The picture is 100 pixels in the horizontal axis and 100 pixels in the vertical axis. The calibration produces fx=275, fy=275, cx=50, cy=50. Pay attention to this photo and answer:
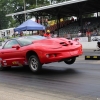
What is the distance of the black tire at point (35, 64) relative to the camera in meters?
9.74

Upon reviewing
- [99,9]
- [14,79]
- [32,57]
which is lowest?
[14,79]

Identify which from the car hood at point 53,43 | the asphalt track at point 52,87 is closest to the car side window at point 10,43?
the car hood at point 53,43

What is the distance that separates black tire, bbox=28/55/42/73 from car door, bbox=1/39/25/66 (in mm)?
442

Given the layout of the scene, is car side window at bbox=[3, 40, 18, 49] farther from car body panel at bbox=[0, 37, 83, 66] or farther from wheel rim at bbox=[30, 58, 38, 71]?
wheel rim at bbox=[30, 58, 38, 71]

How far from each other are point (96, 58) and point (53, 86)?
6.20m

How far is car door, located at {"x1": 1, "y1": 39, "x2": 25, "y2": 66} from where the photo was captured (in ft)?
34.3

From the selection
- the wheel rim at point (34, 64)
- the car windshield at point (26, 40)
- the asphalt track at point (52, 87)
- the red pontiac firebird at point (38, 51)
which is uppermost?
the car windshield at point (26, 40)

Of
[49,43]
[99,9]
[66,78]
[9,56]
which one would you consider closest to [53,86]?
[66,78]

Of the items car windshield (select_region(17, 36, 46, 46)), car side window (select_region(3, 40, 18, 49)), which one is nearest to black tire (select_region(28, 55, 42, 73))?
car windshield (select_region(17, 36, 46, 46))

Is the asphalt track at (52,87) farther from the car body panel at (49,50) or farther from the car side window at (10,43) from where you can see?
the car side window at (10,43)

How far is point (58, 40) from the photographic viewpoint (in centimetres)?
987

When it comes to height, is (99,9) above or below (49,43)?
above

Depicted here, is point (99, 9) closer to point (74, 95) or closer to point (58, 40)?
point (58, 40)

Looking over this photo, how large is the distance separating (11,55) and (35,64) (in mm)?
1398
